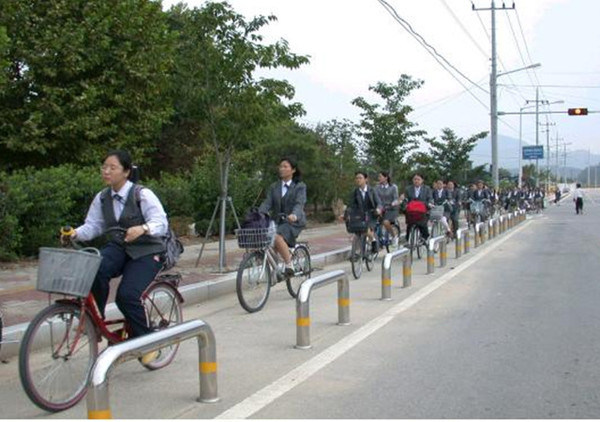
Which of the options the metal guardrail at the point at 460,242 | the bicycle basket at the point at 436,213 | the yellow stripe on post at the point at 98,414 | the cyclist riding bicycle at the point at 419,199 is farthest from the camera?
the bicycle basket at the point at 436,213

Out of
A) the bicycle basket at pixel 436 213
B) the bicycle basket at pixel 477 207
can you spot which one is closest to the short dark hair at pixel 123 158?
the bicycle basket at pixel 436 213

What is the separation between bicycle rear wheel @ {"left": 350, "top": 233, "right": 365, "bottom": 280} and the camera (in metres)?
11.5

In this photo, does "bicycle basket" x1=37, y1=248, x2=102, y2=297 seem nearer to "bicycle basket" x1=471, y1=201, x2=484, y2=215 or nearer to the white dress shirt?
the white dress shirt

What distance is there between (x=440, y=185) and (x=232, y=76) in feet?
26.6

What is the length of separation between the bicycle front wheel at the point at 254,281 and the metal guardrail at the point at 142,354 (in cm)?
318

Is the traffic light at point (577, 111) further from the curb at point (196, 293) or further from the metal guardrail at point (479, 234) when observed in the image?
the curb at point (196, 293)

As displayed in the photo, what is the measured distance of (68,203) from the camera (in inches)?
494

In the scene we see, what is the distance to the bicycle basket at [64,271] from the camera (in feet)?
14.9

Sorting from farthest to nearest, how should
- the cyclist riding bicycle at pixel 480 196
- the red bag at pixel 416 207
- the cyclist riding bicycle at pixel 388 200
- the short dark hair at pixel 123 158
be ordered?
the cyclist riding bicycle at pixel 480 196 → the cyclist riding bicycle at pixel 388 200 → the red bag at pixel 416 207 → the short dark hair at pixel 123 158

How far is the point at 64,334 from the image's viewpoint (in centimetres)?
474

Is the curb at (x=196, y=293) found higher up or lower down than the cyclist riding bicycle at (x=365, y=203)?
lower down

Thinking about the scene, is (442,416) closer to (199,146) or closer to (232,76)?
(232,76)

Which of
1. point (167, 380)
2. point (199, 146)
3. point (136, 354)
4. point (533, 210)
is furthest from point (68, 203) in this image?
point (533, 210)

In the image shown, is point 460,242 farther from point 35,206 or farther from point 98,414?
point 98,414
